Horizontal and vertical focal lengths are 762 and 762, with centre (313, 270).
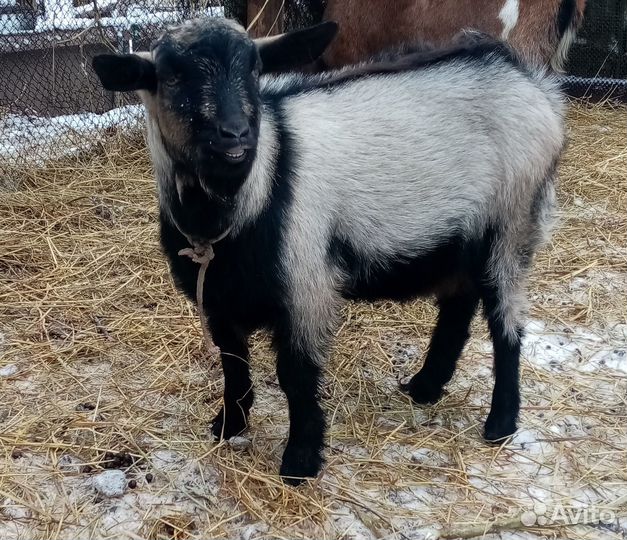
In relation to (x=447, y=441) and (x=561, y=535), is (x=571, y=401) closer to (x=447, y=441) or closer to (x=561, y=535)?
(x=447, y=441)

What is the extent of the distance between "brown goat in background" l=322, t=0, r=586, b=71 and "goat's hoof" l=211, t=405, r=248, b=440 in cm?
260

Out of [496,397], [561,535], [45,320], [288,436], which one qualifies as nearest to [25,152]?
[45,320]

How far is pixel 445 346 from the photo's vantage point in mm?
3322

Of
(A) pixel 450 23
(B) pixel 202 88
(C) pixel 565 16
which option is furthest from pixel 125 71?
(C) pixel 565 16

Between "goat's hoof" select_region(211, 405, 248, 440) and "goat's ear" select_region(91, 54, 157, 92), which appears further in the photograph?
"goat's hoof" select_region(211, 405, 248, 440)

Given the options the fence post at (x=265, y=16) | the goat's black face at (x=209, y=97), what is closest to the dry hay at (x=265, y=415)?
the goat's black face at (x=209, y=97)

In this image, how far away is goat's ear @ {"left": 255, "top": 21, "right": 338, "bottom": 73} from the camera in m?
2.51

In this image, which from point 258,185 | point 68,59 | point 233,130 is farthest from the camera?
point 68,59

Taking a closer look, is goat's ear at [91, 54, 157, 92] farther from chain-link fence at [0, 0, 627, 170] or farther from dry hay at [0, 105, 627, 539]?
chain-link fence at [0, 0, 627, 170]

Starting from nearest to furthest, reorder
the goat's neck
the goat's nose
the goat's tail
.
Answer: the goat's nose → the goat's neck → the goat's tail

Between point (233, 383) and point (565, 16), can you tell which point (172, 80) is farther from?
point (565, 16)

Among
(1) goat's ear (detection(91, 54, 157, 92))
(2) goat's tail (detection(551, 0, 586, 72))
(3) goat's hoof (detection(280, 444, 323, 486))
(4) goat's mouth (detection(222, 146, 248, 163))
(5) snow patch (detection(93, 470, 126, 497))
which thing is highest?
(1) goat's ear (detection(91, 54, 157, 92))

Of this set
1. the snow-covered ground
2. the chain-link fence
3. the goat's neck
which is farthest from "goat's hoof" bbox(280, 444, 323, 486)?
the snow-covered ground

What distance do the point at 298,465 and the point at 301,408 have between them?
9.0 inches
